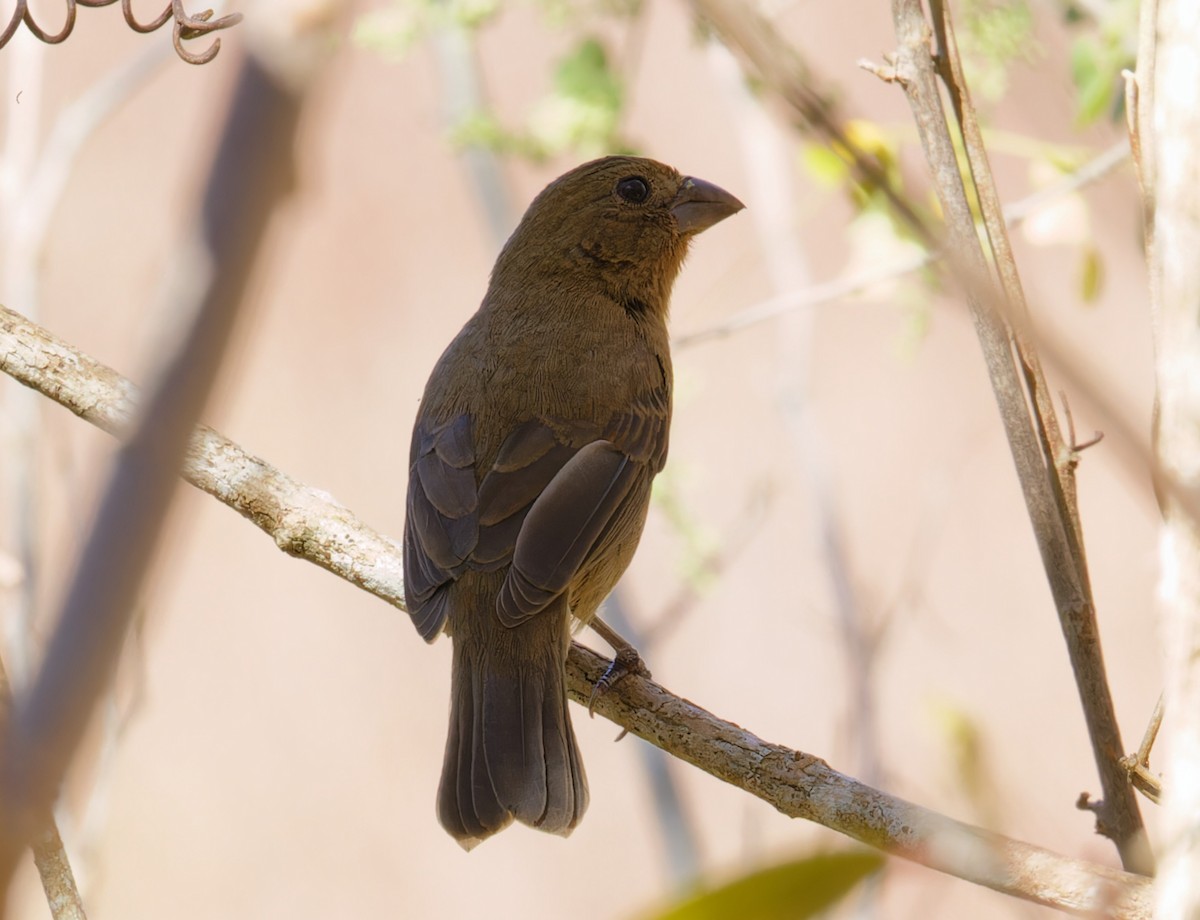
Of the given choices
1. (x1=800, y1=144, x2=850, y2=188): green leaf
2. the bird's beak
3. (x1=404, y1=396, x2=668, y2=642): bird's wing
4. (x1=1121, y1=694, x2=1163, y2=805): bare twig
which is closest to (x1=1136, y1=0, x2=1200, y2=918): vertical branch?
(x1=1121, y1=694, x2=1163, y2=805): bare twig

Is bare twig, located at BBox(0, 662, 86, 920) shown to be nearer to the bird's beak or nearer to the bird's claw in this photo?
the bird's claw

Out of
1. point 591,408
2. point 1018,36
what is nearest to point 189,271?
point 591,408

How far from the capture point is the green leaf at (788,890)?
32.7 inches

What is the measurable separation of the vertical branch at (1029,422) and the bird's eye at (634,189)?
1.96 meters

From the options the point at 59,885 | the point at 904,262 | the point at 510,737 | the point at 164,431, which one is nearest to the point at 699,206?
the point at 904,262

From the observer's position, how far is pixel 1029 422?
1749 millimetres

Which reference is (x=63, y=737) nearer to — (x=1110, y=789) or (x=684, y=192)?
(x=1110, y=789)

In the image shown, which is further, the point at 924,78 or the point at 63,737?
the point at 924,78

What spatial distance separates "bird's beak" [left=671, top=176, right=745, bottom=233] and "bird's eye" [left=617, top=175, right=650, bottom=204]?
0.09m

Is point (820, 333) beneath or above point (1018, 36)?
above

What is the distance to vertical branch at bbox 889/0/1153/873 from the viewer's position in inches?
66.5

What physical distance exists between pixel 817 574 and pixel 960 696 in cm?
98

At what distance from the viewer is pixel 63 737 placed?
0.46 meters

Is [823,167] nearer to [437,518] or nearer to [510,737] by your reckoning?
[437,518]
